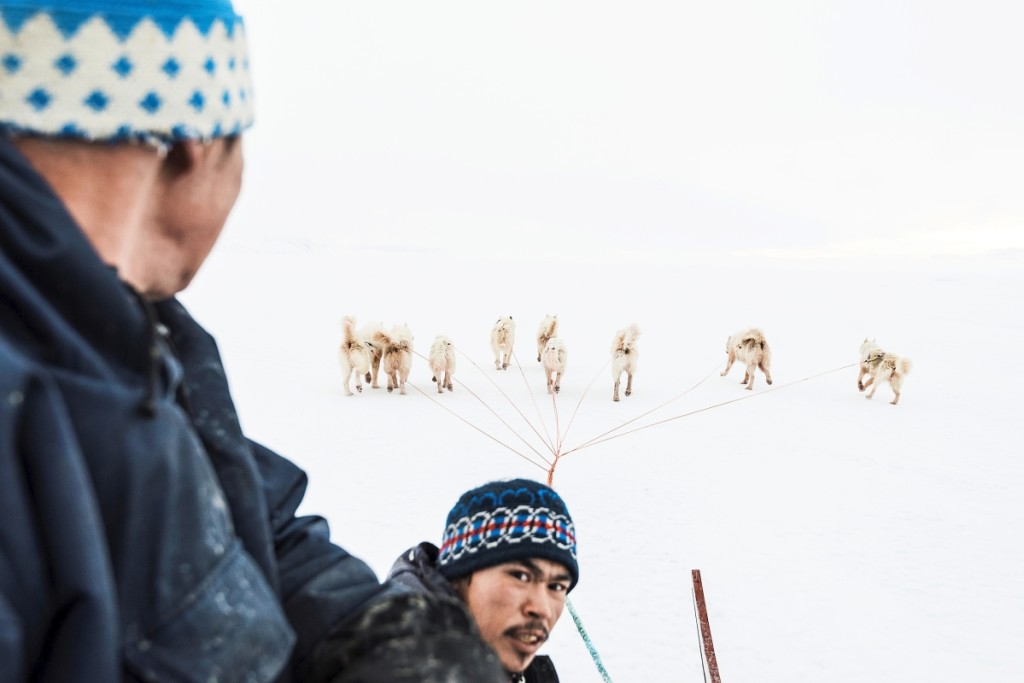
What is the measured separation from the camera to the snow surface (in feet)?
13.0

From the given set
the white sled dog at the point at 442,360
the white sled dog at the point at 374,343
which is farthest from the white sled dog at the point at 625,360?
the white sled dog at the point at 374,343

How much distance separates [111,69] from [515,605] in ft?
4.97

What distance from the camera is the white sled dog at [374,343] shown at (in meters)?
9.28

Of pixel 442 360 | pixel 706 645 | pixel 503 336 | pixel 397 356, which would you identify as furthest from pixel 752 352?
pixel 706 645

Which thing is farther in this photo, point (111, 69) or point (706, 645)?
point (706, 645)

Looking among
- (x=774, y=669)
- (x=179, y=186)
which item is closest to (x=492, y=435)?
(x=774, y=669)

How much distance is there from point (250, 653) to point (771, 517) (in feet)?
18.6

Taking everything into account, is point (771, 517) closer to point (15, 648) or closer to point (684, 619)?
point (684, 619)

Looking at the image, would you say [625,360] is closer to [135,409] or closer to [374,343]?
[374,343]

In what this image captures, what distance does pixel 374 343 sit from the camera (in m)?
9.36

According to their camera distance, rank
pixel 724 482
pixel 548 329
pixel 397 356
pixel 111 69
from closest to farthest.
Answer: pixel 111 69
pixel 724 482
pixel 397 356
pixel 548 329

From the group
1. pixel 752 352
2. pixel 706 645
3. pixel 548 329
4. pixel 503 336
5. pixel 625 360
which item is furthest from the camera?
pixel 548 329

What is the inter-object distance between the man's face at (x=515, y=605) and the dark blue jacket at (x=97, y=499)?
1.14m

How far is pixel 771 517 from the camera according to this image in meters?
5.61
